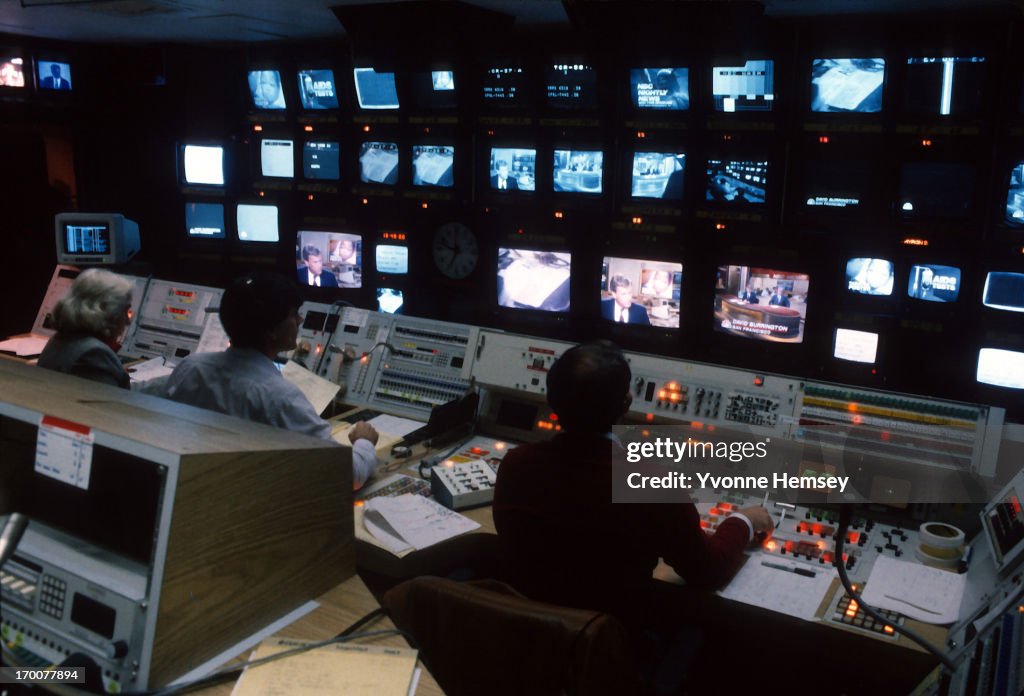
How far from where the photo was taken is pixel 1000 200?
3521 millimetres

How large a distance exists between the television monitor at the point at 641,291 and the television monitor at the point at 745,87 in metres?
0.85

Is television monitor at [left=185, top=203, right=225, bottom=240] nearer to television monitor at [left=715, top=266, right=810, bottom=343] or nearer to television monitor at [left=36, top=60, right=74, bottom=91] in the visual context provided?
television monitor at [left=36, top=60, right=74, bottom=91]

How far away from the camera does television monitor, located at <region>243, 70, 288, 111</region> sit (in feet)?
17.7

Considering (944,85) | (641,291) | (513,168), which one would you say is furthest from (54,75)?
(944,85)

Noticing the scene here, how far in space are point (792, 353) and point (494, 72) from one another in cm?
228

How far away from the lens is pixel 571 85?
440 centimetres

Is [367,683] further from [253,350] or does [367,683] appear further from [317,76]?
[317,76]

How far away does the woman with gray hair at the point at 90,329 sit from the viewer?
2719 mm

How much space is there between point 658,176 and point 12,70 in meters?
4.50

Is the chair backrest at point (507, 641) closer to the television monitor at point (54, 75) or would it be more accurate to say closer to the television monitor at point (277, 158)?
the television monitor at point (277, 158)

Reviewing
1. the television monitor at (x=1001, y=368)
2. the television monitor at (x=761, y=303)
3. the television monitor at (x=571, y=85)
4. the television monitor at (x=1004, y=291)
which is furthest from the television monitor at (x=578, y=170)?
the television monitor at (x=1001, y=368)

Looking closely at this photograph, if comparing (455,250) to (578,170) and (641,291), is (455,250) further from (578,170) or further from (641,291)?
(641,291)

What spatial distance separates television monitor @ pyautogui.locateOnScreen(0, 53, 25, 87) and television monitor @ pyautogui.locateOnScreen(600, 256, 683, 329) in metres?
4.29

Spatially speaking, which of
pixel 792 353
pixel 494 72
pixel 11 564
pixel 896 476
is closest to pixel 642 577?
pixel 896 476
